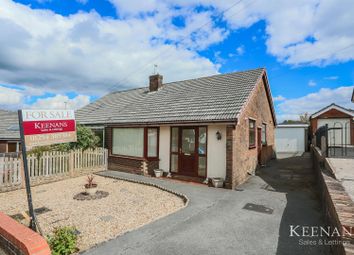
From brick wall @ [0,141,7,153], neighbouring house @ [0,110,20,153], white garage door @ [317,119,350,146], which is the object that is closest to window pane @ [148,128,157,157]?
neighbouring house @ [0,110,20,153]

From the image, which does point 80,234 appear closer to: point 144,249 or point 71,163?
point 144,249

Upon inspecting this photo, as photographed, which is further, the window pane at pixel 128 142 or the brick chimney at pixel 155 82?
the brick chimney at pixel 155 82

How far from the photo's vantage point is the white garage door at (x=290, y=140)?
2642cm

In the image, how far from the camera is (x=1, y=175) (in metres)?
9.57

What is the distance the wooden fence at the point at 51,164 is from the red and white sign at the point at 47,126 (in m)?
4.81

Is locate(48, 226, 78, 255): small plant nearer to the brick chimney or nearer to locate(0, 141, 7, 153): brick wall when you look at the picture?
the brick chimney

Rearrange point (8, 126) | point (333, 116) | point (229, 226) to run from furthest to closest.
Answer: point (8, 126)
point (333, 116)
point (229, 226)

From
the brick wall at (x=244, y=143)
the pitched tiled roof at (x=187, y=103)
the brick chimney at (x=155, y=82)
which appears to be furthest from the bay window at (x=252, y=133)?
the brick chimney at (x=155, y=82)

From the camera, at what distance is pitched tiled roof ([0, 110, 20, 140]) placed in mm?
22547

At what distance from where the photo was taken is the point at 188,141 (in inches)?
451

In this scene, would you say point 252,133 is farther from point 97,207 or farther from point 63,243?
point 63,243

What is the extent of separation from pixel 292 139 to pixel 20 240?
2757 centimetres

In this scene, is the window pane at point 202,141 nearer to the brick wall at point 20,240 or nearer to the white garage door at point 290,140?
the brick wall at point 20,240

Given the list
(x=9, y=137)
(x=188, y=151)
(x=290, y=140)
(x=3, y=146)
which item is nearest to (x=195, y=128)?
(x=188, y=151)
